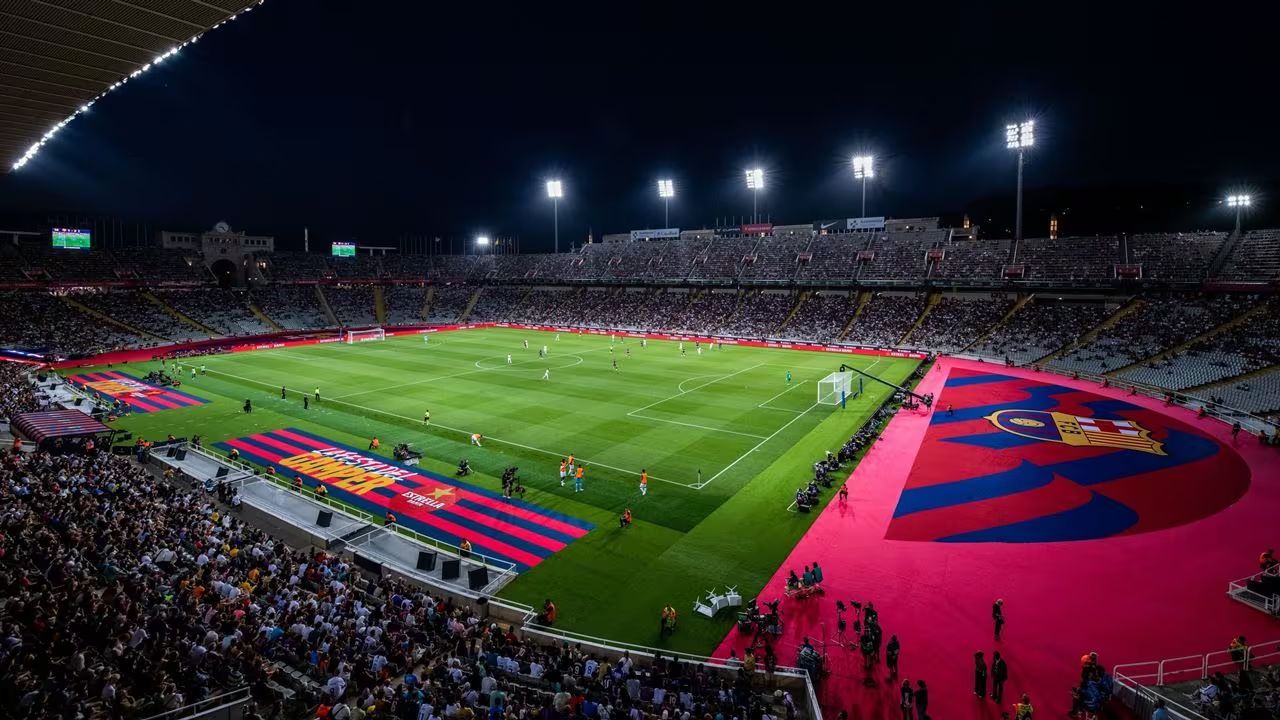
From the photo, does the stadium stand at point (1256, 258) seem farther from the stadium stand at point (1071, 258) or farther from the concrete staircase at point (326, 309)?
the concrete staircase at point (326, 309)

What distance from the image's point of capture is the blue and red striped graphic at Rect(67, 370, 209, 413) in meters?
41.0

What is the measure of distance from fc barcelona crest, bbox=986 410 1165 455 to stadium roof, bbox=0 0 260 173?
3854cm

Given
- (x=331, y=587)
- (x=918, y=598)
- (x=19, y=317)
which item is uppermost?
(x=19, y=317)

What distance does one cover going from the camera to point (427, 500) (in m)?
25.4

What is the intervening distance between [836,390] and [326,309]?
8074cm

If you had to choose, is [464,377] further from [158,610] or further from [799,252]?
[799,252]

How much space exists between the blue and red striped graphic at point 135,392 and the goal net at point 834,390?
41.3 metres

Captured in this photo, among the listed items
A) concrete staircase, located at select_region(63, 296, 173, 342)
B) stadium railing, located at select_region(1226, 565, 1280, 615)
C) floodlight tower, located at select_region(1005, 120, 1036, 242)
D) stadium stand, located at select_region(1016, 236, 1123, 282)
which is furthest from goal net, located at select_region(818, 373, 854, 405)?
concrete staircase, located at select_region(63, 296, 173, 342)

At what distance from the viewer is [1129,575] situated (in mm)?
19016

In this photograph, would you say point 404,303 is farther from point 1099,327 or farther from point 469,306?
point 1099,327

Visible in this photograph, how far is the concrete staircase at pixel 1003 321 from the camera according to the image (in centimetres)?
6284

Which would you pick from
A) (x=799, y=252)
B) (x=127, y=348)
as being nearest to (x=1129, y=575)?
(x=799, y=252)

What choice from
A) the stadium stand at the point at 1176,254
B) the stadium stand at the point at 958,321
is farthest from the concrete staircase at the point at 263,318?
the stadium stand at the point at 1176,254

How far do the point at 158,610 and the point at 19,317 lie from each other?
75.4 meters
